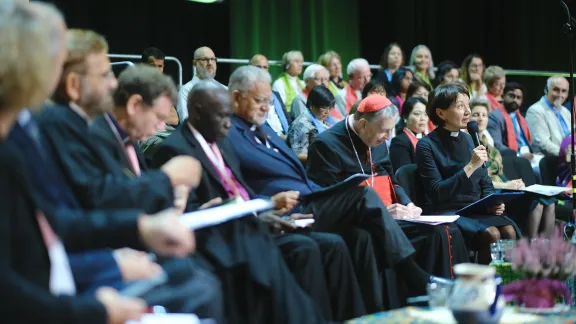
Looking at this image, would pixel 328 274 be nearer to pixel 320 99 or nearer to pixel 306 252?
pixel 306 252

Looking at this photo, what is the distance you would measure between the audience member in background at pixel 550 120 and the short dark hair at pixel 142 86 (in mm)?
5526

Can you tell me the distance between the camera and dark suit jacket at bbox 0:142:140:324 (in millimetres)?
1595

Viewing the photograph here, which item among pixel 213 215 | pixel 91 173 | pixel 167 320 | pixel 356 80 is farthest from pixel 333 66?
pixel 167 320

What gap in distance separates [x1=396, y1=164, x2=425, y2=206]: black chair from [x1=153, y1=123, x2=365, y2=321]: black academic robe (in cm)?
133

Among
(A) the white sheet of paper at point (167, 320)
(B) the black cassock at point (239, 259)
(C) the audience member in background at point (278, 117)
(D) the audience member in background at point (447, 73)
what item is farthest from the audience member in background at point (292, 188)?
(D) the audience member in background at point (447, 73)

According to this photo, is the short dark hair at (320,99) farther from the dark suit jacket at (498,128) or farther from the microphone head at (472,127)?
the dark suit jacket at (498,128)

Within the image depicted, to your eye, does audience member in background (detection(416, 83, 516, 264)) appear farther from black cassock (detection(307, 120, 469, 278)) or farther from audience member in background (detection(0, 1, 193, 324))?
audience member in background (detection(0, 1, 193, 324))

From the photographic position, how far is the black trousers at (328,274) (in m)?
3.63

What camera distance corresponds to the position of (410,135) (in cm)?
583

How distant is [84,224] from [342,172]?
104 inches

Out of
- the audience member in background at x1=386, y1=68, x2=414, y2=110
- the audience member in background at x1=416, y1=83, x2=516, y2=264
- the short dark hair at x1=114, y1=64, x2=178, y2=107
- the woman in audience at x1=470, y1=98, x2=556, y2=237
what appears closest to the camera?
the short dark hair at x1=114, y1=64, x2=178, y2=107

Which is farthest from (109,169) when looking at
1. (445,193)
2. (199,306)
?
(445,193)

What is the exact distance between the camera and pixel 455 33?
34.5ft

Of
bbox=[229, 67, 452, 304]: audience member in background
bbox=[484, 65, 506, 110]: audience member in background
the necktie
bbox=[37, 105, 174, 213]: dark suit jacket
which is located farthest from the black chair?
bbox=[484, 65, 506, 110]: audience member in background
